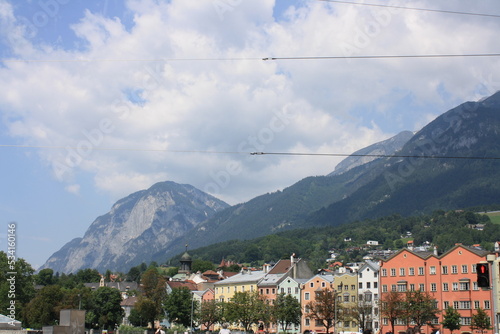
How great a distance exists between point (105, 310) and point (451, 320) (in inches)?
2741

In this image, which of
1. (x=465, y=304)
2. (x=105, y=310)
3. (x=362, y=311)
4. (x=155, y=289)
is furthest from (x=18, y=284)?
(x=465, y=304)

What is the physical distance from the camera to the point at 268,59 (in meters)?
30.1

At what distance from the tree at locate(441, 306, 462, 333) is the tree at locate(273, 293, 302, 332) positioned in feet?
84.8

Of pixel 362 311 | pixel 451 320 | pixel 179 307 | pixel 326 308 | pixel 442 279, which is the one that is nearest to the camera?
pixel 451 320

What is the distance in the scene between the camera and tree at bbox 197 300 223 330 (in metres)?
112

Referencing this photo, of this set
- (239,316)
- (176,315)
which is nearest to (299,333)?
(239,316)

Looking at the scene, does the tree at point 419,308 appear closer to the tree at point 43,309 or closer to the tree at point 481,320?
the tree at point 481,320

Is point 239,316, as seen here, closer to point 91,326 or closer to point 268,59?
point 91,326

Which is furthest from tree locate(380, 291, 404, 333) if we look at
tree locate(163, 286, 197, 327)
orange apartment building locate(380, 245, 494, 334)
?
tree locate(163, 286, 197, 327)

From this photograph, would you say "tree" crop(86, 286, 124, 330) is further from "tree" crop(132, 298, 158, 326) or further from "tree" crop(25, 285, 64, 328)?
"tree" crop(25, 285, 64, 328)

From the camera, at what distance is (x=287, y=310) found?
99.4 metres

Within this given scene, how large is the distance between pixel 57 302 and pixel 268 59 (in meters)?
92.1

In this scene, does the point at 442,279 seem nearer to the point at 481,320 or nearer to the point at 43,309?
the point at 481,320

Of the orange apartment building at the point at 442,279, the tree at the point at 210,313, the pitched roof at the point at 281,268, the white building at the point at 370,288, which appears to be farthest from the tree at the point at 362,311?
the pitched roof at the point at 281,268
